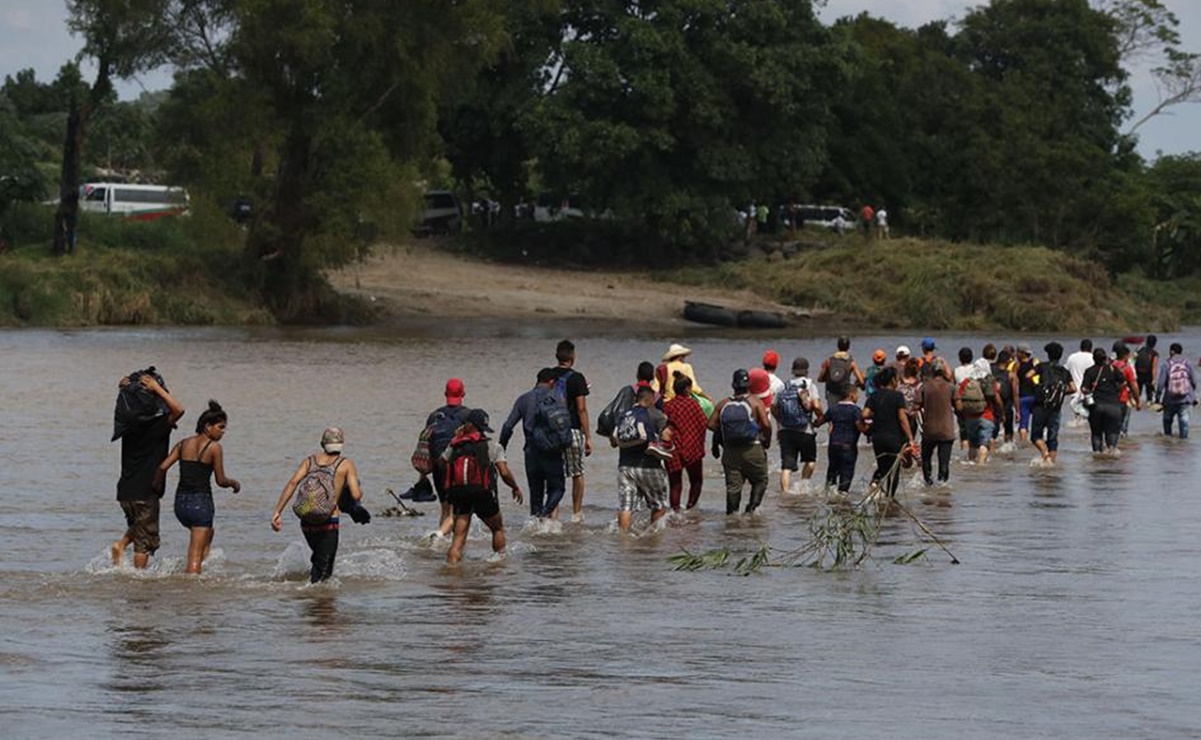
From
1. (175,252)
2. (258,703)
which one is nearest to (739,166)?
(175,252)

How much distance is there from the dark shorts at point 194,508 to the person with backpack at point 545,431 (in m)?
3.20

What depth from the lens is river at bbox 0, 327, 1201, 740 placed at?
1258cm

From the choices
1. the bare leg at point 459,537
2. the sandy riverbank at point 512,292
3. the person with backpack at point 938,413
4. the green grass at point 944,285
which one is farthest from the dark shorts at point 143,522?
the green grass at point 944,285

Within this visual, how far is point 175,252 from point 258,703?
4841cm

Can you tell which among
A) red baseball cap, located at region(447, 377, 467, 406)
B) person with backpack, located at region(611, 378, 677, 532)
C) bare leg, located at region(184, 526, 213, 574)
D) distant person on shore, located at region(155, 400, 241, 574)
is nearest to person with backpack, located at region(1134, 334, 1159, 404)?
person with backpack, located at region(611, 378, 677, 532)

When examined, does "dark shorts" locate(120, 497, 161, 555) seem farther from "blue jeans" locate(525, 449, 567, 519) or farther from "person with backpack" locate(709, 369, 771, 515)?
"person with backpack" locate(709, 369, 771, 515)

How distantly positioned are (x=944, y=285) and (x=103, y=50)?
84.3ft

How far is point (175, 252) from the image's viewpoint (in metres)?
60.0

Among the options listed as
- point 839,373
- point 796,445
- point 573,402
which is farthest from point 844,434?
point 573,402

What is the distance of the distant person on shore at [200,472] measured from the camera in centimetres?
1650

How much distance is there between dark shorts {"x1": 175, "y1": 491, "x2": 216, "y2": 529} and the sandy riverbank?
4389cm

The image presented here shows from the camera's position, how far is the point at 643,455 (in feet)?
65.5

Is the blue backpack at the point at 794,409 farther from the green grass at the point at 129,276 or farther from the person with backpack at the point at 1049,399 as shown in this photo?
the green grass at the point at 129,276

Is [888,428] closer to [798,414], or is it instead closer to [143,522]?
[798,414]
